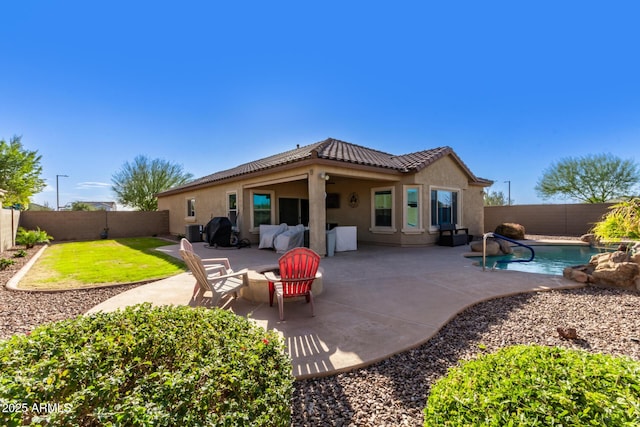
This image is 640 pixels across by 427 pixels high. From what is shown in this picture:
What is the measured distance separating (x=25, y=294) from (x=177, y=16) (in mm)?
8393

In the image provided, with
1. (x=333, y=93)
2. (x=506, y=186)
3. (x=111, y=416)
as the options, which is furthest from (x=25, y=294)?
(x=506, y=186)

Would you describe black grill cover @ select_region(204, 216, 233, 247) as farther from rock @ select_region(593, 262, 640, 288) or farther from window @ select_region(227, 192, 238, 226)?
rock @ select_region(593, 262, 640, 288)

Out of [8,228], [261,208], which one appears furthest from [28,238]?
[261,208]

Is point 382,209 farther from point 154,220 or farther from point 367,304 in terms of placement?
point 154,220

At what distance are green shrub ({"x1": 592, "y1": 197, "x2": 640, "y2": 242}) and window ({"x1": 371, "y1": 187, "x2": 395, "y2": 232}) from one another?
8.09 metres

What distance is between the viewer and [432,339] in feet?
12.4

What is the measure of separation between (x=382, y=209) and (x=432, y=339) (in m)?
10.4

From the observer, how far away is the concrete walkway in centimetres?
344

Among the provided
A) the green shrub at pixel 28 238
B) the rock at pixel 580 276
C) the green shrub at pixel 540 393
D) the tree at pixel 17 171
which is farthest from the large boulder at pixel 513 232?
the tree at pixel 17 171

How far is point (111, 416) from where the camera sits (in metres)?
1.25

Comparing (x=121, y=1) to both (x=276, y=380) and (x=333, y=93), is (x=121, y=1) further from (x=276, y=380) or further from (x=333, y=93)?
(x=276, y=380)

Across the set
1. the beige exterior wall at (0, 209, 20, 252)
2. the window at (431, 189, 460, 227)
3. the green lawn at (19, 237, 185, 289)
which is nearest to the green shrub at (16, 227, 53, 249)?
the beige exterior wall at (0, 209, 20, 252)

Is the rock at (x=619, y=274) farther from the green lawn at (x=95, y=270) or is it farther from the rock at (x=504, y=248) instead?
the green lawn at (x=95, y=270)

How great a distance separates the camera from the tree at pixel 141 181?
2919 cm
